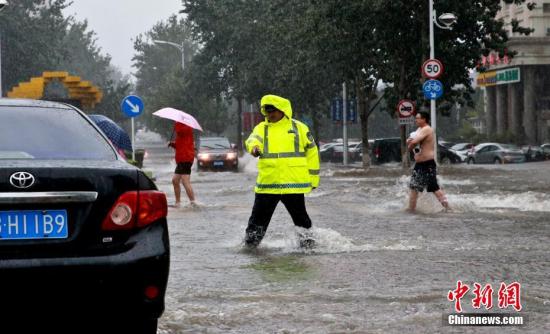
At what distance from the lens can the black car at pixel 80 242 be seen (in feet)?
16.2

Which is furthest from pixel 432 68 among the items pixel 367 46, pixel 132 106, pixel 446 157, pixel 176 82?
pixel 176 82

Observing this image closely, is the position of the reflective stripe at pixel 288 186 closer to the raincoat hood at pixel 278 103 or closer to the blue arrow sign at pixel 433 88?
the raincoat hood at pixel 278 103

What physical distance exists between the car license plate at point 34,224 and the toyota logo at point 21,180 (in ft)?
0.43

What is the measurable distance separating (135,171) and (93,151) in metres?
0.43

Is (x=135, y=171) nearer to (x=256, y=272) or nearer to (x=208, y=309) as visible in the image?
(x=208, y=309)

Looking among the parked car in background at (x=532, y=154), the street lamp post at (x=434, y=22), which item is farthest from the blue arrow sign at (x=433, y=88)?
the parked car in background at (x=532, y=154)

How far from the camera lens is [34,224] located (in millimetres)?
5078

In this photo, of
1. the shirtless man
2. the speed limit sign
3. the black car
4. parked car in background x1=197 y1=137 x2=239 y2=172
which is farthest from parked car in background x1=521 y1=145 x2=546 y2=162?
the black car

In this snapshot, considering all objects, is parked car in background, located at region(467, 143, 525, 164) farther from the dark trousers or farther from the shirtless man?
the dark trousers

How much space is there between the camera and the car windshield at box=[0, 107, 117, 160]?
18.1 feet

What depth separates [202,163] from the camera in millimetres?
42094

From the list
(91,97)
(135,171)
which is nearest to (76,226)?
(135,171)

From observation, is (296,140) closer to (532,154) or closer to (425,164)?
(425,164)

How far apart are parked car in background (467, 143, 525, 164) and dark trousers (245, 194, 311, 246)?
146ft
